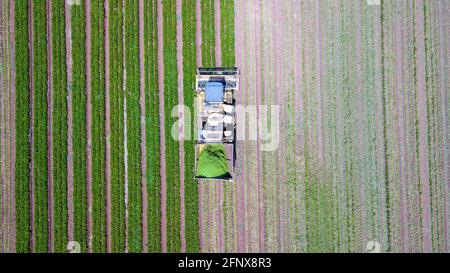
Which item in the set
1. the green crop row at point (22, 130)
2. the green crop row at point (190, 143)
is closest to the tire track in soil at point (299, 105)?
the green crop row at point (190, 143)

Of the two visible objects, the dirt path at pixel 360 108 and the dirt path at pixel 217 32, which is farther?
the dirt path at pixel 217 32

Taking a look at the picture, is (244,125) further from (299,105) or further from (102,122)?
(102,122)

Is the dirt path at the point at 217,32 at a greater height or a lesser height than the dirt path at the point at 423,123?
greater

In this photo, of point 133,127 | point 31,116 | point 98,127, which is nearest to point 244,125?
point 133,127

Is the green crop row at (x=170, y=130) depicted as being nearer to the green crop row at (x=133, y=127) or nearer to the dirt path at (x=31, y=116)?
the green crop row at (x=133, y=127)

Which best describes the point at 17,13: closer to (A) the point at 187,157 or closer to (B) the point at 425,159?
(A) the point at 187,157
